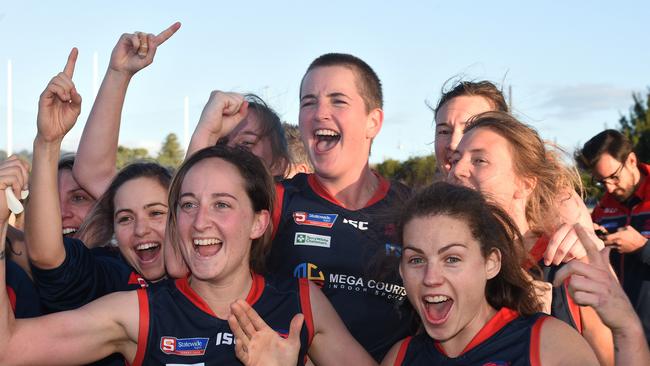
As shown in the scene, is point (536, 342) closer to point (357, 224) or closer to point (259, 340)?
point (259, 340)

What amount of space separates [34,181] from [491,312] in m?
1.99

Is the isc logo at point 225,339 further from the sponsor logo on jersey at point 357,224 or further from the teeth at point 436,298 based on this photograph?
the sponsor logo on jersey at point 357,224

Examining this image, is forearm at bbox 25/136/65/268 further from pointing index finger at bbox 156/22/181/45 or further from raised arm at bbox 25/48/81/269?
pointing index finger at bbox 156/22/181/45

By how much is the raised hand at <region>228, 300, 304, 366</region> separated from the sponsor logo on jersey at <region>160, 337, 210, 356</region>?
24 centimetres

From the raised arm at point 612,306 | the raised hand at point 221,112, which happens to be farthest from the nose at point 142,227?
the raised arm at point 612,306

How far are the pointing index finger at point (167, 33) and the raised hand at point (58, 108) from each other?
712 mm

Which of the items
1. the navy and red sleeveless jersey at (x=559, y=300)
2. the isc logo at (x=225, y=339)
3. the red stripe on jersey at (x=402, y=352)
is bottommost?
the isc logo at (x=225, y=339)

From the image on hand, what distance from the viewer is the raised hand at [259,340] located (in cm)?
307

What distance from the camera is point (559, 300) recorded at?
367 cm

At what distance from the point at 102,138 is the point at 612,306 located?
278cm

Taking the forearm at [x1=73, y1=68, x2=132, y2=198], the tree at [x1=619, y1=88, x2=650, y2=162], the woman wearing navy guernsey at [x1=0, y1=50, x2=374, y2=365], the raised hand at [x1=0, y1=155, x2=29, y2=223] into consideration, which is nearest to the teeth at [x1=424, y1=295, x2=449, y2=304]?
the woman wearing navy guernsey at [x1=0, y1=50, x2=374, y2=365]

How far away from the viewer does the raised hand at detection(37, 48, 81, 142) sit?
330 cm

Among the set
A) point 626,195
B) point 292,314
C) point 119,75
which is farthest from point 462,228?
point 626,195

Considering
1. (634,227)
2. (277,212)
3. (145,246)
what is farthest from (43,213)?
(634,227)
